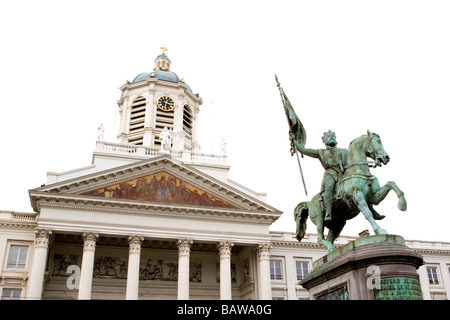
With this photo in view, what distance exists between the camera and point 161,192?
35500 millimetres

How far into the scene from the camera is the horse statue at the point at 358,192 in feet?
29.8

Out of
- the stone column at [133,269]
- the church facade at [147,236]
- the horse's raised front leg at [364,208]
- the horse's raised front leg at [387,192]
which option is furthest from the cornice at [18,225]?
the horse's raised front leg at [387,192]

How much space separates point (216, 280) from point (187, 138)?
60.9 ft

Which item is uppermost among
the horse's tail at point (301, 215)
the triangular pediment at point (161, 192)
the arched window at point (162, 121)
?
the arched window at point (162, 121)

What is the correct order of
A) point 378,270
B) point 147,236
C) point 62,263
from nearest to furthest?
point 378,270, point 147,236, point 62,263

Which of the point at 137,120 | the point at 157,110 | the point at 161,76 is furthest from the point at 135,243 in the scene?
the point at 161,76

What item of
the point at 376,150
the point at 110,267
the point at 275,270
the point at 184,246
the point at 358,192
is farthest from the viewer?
the point at 275,270

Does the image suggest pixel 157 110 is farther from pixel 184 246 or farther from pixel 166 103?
pixel 184 246

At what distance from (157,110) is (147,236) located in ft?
71.8

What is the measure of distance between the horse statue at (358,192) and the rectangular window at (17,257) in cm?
3055

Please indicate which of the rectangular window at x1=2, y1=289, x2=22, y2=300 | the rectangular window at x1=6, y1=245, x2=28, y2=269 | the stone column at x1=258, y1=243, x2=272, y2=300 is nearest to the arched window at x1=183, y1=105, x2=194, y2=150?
the stone column at x1=258, y1=243, x2=272, y2=300

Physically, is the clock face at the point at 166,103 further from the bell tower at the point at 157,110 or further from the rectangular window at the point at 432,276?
the rectangular window at the point at 432,276

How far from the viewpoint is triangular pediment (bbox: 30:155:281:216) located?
33469 mm

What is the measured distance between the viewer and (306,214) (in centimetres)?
1113
